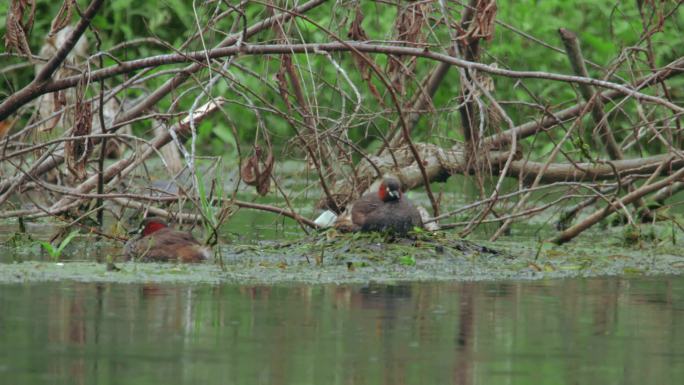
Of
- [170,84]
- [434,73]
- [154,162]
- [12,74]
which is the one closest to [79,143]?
[170,84]

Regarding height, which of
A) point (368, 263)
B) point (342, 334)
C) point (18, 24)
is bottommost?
point (342, 334)

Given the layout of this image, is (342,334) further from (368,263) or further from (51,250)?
(51,250)

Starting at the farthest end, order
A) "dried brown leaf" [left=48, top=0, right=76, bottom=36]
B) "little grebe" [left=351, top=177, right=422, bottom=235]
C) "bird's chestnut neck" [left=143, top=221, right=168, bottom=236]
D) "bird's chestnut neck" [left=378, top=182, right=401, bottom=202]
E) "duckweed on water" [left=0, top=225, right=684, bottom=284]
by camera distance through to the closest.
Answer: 1. "bird's chestnut neck" [left=378, top=182, right=401, bottom=202]
2. "little grebe" [left=351, top=177, right=422, bottom=235]
3. "bird's chestnut neck" [left=143, top=221, right=168, bottom=236]
4. "duckweed on water" [left=0, top=225, right=684, bottom=284]
5. "dried brown leaf" [left=48, top=0, right=76, bottom=36]

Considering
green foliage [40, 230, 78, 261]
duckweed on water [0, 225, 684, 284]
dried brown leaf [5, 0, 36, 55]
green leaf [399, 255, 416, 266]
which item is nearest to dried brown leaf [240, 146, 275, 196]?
duckweed on water [0, 225, 684, 284]

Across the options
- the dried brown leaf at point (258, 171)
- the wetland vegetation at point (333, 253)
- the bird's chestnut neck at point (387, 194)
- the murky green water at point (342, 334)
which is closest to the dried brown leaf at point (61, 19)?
the wetland vegetation at point (333, 253)

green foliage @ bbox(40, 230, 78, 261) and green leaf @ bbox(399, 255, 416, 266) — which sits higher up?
green foliage @ bbox(40, 230, 78, 261)

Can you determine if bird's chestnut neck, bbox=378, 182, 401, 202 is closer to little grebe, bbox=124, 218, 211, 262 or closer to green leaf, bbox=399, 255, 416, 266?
green leaf, bbox=399, 255, 416, 266

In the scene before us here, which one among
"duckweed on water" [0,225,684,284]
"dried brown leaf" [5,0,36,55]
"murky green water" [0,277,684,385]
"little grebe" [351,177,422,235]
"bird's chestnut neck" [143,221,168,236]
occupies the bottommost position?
"murky green water" [0,277,684,385]

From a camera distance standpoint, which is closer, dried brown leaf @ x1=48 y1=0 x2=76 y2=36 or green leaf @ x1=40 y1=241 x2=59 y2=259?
dried brown leaf @ x1=48 y1=0 x2=76 y2=36

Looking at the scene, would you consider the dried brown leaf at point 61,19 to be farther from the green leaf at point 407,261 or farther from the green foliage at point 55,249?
the green leaf at point 407,261

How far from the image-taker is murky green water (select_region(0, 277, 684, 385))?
454cm

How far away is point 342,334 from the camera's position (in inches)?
209

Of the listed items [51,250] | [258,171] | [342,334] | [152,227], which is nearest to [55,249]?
[51,250]

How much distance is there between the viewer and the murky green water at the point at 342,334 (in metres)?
4.54
